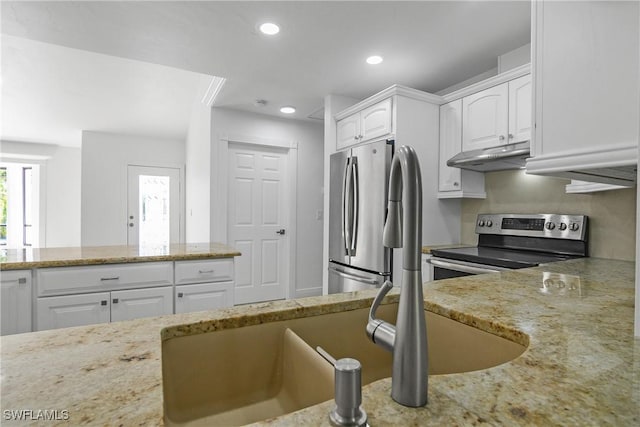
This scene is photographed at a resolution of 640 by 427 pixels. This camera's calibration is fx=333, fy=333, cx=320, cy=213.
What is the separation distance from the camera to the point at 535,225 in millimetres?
2479

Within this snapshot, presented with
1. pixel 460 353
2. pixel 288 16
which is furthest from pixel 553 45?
pixel 288 16

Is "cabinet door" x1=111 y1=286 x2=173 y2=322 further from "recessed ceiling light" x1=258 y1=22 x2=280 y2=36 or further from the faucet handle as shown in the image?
the faucet handle

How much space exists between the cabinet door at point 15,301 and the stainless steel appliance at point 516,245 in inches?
104

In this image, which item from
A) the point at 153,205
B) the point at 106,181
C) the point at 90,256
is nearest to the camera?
the point at 90,256

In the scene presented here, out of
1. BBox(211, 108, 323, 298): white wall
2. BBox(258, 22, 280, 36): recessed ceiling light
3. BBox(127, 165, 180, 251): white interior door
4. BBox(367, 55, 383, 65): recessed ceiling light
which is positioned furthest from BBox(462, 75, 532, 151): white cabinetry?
BBox(127, 165, 180, 251): white interior door

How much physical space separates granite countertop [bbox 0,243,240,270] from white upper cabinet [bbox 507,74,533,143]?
7.22 feet

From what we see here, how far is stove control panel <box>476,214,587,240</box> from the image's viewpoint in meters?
2.25

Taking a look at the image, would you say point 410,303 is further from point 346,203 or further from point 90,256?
point 346,203

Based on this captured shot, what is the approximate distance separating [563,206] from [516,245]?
16.7 inches

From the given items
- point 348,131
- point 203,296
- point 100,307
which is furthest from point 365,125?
point 100,307

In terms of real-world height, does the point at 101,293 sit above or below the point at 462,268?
below

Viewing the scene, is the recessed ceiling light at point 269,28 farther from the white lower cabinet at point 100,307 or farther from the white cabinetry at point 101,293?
the white lower cabinet at point 100,307

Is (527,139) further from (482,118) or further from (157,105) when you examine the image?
(157,105)

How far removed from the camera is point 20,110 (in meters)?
4.90
